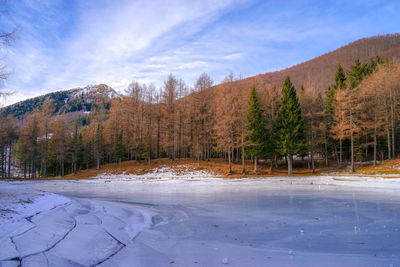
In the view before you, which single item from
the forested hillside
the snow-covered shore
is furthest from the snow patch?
the snow-covered shore

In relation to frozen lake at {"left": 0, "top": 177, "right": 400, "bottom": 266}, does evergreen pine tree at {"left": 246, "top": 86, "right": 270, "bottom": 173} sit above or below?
above

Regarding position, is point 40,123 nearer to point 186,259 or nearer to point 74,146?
point 74,146

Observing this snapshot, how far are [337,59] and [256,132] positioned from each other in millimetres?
130790

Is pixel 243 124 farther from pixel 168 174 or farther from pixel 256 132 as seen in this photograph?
pixel 168 174

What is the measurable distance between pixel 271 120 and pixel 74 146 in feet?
118

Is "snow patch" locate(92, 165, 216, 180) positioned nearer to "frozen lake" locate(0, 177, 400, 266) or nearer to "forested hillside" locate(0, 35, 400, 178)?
"forested hillside" locate(0, 35, 400, 178)

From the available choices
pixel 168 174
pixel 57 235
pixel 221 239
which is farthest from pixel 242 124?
pixel 57 235

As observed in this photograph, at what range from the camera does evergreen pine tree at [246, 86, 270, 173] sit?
3241 cm

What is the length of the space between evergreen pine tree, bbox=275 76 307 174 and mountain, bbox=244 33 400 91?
80333mm

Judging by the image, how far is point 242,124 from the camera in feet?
101

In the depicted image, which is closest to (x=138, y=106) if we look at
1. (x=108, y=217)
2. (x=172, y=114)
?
(x=172, y=114)

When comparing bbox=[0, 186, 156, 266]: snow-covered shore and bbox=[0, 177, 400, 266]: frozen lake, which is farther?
bbox=[0, 177, 400, 266]: frozen lake

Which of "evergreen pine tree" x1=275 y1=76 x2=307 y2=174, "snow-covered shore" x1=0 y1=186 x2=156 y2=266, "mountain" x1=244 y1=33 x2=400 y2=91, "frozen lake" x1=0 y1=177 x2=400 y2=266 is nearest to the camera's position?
"snow-covered shore" x1=0 y1=186 x2=156 y2=266

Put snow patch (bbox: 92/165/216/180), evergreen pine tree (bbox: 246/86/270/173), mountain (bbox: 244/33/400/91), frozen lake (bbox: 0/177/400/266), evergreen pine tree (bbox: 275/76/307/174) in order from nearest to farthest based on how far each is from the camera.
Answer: frozen lake (bbox: 0/177/400/266), snow patch (bbox: 92/165/216/180), evergreen pine tree (bbox: 275/76/307/174), evergreen pine tree (bbox: 246/86/270/173), mountain (bbox: 244/33/400/91)
